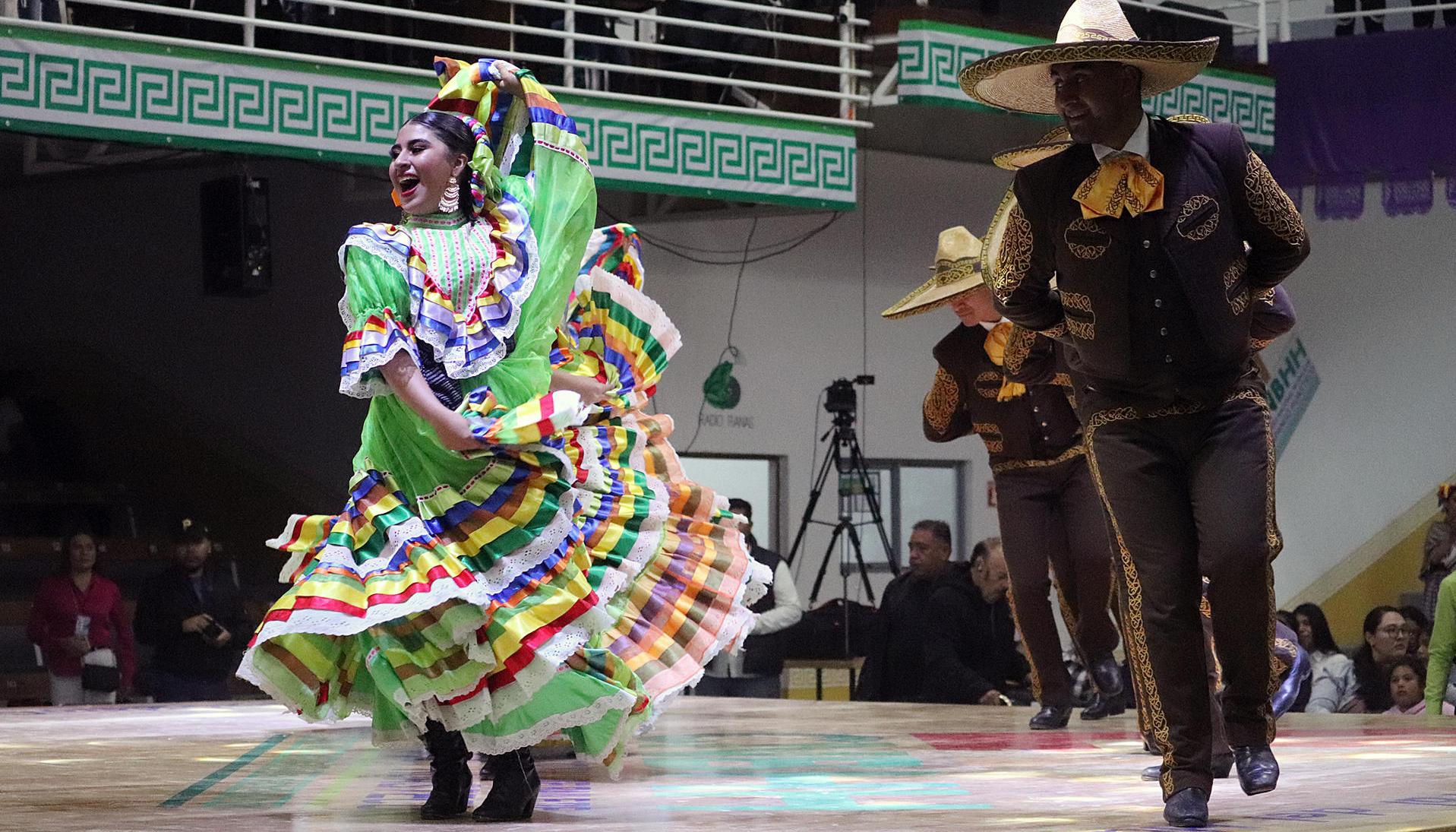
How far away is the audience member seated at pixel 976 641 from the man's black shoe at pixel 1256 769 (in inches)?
150

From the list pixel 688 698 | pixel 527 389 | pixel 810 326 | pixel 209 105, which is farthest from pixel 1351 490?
pixel 527 389

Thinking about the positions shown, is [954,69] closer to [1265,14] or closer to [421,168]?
[1265,14]

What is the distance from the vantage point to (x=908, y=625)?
7.89 metres

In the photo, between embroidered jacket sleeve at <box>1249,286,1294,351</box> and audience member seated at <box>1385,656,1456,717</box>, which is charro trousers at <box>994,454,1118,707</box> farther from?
audience member seated at <box>1385,656,1456,717</box>

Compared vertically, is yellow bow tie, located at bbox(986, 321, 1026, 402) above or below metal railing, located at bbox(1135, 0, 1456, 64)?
below

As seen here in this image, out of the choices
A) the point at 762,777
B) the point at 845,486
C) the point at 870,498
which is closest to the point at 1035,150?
the point at 762,777

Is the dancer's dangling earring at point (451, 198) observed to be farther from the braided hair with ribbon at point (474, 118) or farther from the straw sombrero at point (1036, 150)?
the straw sombrero at point (1036, 150)

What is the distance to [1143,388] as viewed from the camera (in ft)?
11.3

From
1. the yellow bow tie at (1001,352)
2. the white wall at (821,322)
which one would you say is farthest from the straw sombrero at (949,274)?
the white wall at (821,322)

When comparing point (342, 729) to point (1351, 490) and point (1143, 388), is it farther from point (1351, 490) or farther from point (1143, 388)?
point (1351, 490)

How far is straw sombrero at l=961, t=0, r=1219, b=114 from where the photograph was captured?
335cm

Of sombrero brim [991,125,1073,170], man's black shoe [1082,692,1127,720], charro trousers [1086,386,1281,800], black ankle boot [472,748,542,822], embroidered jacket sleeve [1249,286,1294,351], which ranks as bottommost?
man's black shoe [1082,692,1127,720]

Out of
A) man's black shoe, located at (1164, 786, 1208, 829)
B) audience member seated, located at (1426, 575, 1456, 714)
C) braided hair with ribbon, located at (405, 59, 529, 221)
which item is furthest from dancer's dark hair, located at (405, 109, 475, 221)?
audience member seated, located at (1426, 575, 1456, 714)

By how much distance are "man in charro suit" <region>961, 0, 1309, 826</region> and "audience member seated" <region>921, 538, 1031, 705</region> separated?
393 cm
